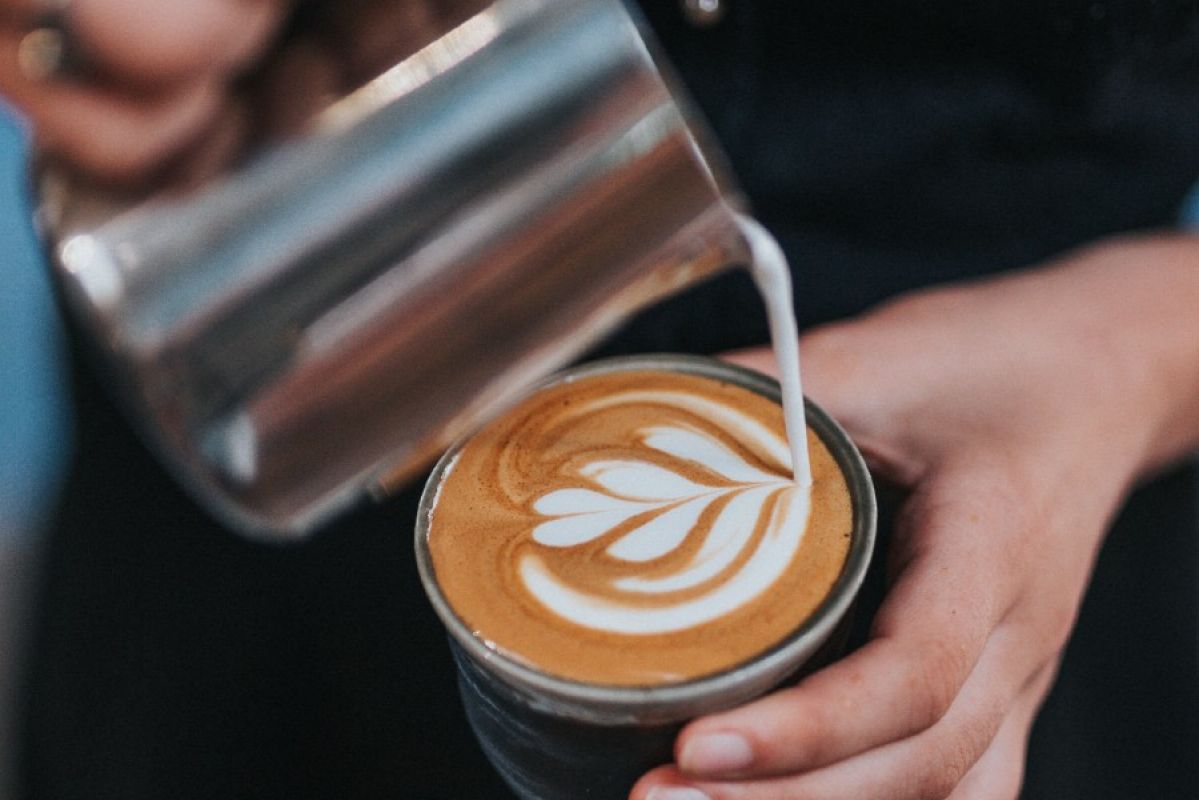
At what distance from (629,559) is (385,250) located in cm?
30

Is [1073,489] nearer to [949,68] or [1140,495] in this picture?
[1140,495]

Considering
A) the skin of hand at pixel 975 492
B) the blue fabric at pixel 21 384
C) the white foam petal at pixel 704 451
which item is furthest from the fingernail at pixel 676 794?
the blue fabric at pixel 21 384

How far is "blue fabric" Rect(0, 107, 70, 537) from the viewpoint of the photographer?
182 cm

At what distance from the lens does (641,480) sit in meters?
0.82

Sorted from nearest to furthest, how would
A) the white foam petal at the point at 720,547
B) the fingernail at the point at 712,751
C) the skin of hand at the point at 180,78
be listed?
the skin of hand at the point at 180,78
the fingernail at the point at 712,751
the white foam petal at the point at 720,547

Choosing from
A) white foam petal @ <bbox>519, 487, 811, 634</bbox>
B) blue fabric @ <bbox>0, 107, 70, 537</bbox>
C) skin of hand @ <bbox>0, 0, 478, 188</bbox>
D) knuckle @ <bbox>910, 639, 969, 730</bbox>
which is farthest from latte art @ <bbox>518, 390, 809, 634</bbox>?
blue fabric @ <bbox>0, 107, 70, 537</bbox>

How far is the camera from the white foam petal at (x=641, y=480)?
31.6 inches

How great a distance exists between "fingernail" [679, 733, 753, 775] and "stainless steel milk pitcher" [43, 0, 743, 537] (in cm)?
23

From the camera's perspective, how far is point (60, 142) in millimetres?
517

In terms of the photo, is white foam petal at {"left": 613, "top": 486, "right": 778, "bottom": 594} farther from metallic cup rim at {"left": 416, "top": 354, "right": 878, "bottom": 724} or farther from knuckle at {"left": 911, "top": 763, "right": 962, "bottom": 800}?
knuckle at {"left": 911, "top": 763, "right": 962, "bottom": 800}

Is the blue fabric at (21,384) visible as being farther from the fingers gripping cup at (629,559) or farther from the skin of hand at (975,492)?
the skin of hand at (975,492)

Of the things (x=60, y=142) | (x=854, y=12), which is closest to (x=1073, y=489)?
(x=854, y=12)

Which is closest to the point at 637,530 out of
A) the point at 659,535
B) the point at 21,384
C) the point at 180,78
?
the point at 659,535

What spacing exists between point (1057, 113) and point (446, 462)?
2.32ft
